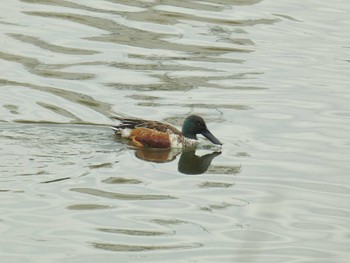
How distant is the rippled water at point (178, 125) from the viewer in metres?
9.61

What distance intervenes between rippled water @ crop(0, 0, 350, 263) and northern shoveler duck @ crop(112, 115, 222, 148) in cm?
15

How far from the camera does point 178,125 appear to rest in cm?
1332

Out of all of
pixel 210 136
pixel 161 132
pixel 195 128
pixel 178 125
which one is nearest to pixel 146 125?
pixel 161 132

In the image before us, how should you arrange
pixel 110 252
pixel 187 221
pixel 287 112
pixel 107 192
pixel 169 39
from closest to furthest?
pixel 110 252 → pixel 187 221 → pixel 107 192 → pixel 287 112 → pixel 169 39

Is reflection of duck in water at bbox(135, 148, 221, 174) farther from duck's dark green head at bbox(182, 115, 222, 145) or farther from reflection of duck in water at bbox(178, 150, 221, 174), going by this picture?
duck's dark green head at bbox(182, 115, 222, 145)

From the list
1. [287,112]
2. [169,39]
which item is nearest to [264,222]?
[287,112]

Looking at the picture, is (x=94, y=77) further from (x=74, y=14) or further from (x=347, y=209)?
(x=347, y=209)

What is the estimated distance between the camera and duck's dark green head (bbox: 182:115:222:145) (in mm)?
12570

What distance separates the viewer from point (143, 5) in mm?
17922

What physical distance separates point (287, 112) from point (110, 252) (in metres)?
4.72

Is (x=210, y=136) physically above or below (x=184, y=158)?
above

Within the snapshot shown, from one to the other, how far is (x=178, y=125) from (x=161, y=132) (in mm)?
809

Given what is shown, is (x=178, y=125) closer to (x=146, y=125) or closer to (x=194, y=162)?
(x=146, y=125)

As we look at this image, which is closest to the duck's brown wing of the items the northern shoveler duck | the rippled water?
the northern shoveler duck
